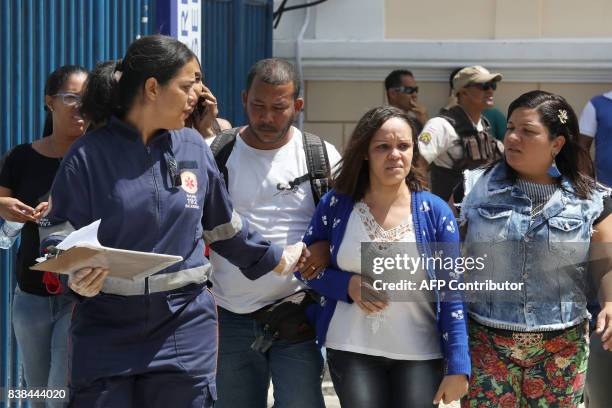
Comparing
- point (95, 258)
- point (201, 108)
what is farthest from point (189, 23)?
point (95, 258)

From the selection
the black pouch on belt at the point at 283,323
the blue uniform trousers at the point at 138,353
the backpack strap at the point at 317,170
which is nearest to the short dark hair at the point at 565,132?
the backpack strap at the point at 317,170

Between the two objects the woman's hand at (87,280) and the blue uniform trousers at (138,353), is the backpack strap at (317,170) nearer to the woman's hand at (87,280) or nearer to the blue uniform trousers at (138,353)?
the blue uniform trousers at (138,353)

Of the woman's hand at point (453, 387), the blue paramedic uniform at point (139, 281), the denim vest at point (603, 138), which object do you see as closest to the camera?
the blue paramedic uniform at point (139, 281)

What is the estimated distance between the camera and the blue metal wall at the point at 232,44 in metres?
7.86

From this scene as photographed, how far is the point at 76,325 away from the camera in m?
3.60

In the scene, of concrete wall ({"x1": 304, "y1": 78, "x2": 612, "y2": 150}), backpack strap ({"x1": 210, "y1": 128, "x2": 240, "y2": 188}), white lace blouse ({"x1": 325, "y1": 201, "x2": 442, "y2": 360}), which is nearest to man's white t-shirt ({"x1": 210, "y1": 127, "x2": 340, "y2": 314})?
backpack strap ({"x1": 210, "y1": 128, "x2": 240, "y2": 188})

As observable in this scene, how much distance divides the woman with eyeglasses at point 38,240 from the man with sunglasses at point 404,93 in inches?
155

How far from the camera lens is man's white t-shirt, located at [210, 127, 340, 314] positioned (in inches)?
174

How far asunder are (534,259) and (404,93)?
421cm

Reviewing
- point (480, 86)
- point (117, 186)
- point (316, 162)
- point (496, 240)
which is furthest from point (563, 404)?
point (480, 86)

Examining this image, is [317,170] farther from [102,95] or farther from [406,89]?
[406,89]

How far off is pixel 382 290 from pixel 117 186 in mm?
1180

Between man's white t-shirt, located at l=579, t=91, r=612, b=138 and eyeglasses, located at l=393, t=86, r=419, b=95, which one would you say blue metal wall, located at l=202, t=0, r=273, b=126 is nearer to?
eyeglasses, located at l=393, t=86, r=419, b=95

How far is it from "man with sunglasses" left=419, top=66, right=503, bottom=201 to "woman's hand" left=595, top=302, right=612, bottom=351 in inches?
101
